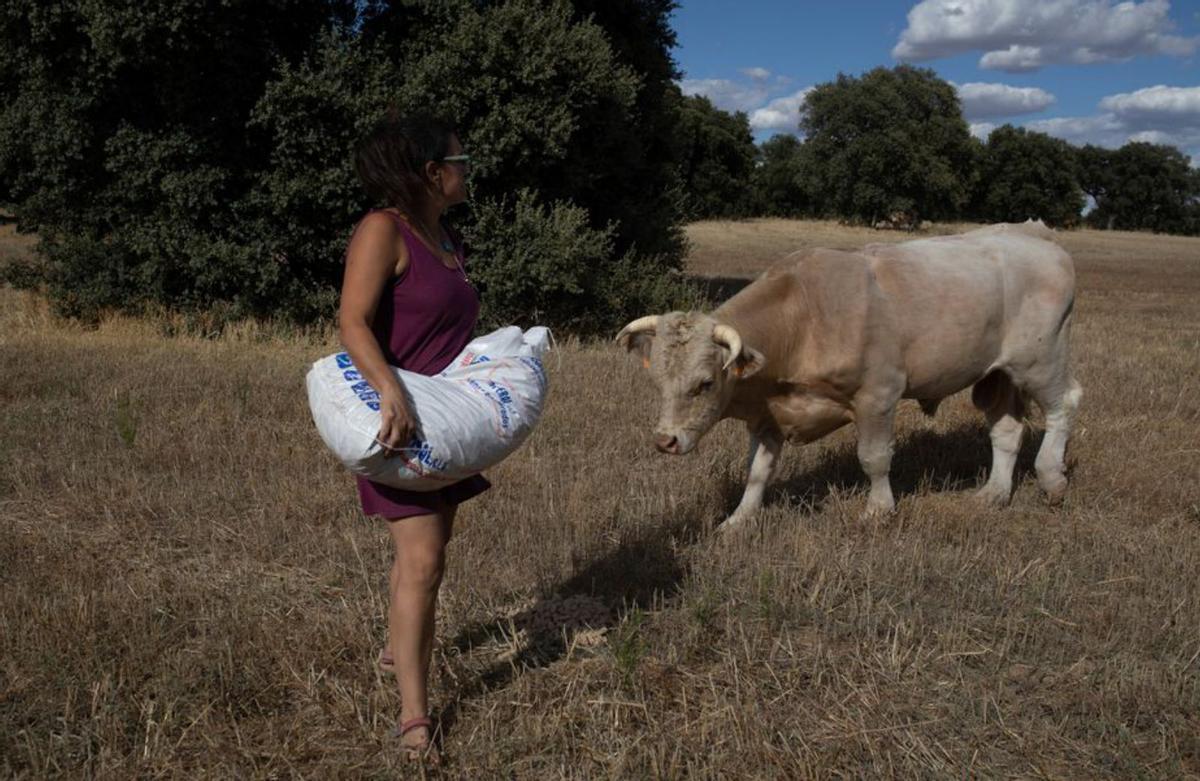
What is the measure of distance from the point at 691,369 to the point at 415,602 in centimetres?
247

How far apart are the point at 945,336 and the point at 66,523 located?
5802 millimetres

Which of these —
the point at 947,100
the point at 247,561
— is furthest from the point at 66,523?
the point at 947,100

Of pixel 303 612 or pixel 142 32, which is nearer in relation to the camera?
pixel 303 612

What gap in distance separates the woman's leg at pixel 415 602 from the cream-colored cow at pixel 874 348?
83.0 inches

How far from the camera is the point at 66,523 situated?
19.9 feet

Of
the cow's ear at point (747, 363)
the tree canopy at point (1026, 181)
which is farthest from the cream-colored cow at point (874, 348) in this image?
the tree canopy at point (1026, 181)

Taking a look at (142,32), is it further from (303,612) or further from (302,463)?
(303,612)

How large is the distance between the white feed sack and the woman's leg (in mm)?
235

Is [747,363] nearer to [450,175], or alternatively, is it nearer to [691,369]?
[691,369]

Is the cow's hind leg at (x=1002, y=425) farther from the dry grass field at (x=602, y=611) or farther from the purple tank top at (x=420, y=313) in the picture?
the purple tank top at (x=420, y=313)

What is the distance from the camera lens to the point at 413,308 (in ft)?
11.8

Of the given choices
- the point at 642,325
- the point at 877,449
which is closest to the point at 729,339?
the point at 642,325

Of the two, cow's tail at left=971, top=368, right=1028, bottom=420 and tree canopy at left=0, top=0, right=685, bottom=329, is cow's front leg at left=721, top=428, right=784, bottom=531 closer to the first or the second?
cow's tail at left=971, top=368, right=1028, bottom=420

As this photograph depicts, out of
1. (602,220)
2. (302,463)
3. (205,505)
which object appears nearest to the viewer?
(205,505)
